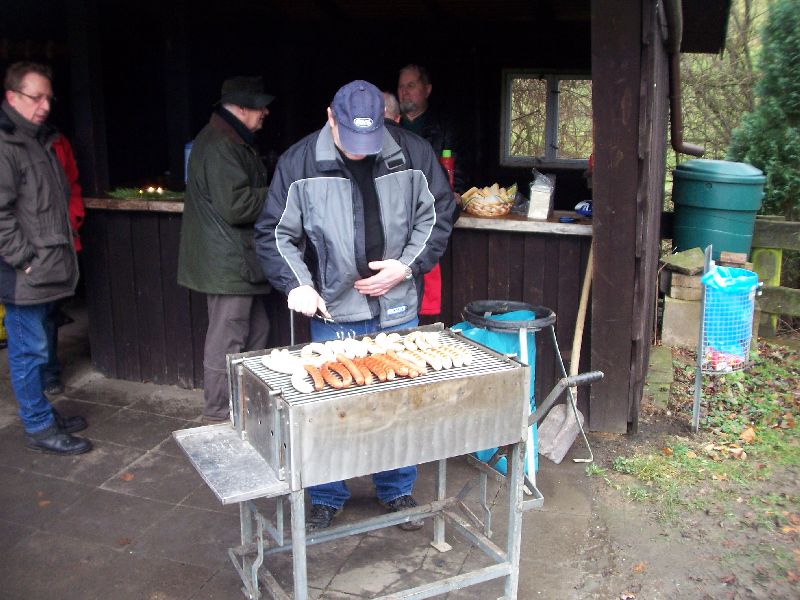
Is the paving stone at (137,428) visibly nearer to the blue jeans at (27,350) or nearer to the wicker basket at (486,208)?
the blue jeans at (27,350)

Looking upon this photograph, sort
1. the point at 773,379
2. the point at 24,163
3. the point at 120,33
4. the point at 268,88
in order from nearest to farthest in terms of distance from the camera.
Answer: the point at 24,163
the point at 773,379
the point at 120,33
the point at 268,88

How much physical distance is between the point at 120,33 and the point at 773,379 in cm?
647

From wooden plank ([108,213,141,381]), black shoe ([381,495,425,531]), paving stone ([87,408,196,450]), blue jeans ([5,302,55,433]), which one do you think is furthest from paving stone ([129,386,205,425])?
black shoe ([381,495,425,531])

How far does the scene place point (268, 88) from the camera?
838cm

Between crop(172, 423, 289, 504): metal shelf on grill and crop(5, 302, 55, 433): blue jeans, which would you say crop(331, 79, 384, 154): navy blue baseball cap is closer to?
crop(172, 423, 289, 504): metal shelf on grill

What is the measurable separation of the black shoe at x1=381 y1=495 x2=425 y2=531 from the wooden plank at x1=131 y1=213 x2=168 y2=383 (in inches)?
93.6

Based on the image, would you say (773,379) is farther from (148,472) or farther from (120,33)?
(120,33)

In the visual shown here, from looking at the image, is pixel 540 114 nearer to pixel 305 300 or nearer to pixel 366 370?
pixel 305 300

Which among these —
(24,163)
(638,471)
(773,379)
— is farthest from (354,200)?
(773,379)

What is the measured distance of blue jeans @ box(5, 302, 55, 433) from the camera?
4426 mm

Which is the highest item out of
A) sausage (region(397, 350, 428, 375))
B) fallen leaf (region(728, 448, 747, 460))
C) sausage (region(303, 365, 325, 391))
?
sausage (region(397, 350, 428, 375))

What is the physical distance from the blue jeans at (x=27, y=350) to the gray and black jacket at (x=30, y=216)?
116 millimetres

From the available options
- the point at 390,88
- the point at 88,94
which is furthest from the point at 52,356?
the point at 390,88

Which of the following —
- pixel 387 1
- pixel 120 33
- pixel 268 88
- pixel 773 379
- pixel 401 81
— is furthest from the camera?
Answer: pixel 268 88
